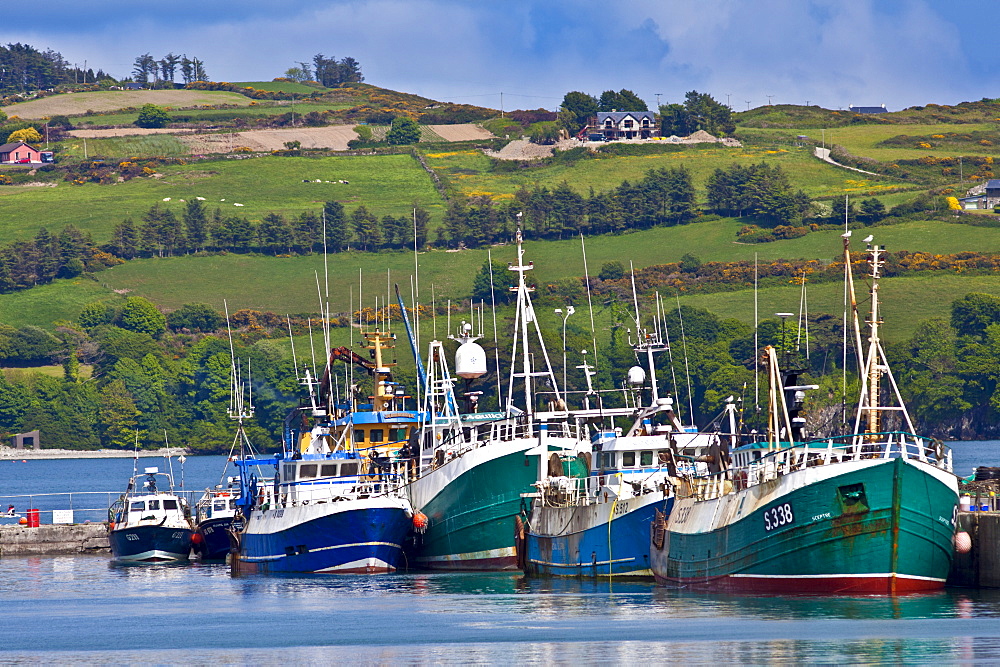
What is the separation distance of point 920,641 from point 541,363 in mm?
147612

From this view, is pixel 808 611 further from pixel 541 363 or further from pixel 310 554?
pixel 541 363

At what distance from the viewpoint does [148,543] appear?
273ft

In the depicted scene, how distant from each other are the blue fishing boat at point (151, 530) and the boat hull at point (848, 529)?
129 ft

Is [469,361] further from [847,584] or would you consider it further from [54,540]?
[54,540]

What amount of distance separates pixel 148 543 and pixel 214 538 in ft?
10.8

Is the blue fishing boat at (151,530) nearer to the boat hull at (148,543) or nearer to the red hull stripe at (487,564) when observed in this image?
the boat hull at (148,543)

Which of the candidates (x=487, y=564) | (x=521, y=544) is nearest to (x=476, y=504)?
(x=521, y=544)

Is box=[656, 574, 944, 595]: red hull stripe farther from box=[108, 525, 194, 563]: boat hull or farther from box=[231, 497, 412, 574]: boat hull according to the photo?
box=[108, 525, 194, 563]: boat hull

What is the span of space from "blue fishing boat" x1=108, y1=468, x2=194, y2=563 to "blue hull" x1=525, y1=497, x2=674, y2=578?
26.0 metres

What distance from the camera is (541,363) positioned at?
626 feet

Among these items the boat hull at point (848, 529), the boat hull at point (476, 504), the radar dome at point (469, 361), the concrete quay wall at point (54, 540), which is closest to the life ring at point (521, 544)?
the boat hull at point (476, 504)

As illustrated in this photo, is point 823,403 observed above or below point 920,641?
above

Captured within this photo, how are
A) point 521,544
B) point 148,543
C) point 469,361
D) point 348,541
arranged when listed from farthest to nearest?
point 148,543 < point 469,361 < point 348,541 < point 521,544

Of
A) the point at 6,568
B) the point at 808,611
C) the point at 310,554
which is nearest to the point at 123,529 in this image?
the point at 6,568
